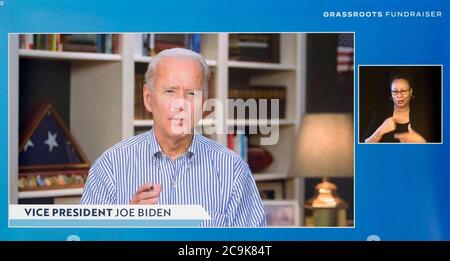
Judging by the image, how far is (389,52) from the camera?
1.89 m

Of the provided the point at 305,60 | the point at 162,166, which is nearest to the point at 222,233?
the point at 162,166

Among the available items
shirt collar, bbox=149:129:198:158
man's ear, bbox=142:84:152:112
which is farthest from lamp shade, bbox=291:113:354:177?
man's ear, bbox=142:84:152:112

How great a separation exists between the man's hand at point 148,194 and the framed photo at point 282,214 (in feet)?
0.92

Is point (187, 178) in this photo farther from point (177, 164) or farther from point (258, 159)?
point (258, 159)

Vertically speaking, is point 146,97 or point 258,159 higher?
point 146,97

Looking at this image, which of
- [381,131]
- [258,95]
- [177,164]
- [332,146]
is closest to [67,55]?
[177,164]

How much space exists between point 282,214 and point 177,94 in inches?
16.2

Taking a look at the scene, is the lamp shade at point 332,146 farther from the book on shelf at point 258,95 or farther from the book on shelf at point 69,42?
the book on shelf at point 69,42

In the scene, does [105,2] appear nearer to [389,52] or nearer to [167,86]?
[167,86]

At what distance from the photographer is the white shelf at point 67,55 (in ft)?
6.32

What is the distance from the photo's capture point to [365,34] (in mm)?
1899

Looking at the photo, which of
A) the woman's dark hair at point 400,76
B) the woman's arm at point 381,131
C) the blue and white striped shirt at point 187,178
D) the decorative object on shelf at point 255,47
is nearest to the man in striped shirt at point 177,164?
the blue and white striped shirt at point 187,178

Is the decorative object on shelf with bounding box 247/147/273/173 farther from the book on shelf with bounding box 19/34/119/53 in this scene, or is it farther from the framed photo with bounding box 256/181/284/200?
the book on shelf with bounding box 19/34/119/53

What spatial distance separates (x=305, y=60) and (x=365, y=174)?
0.33 m
